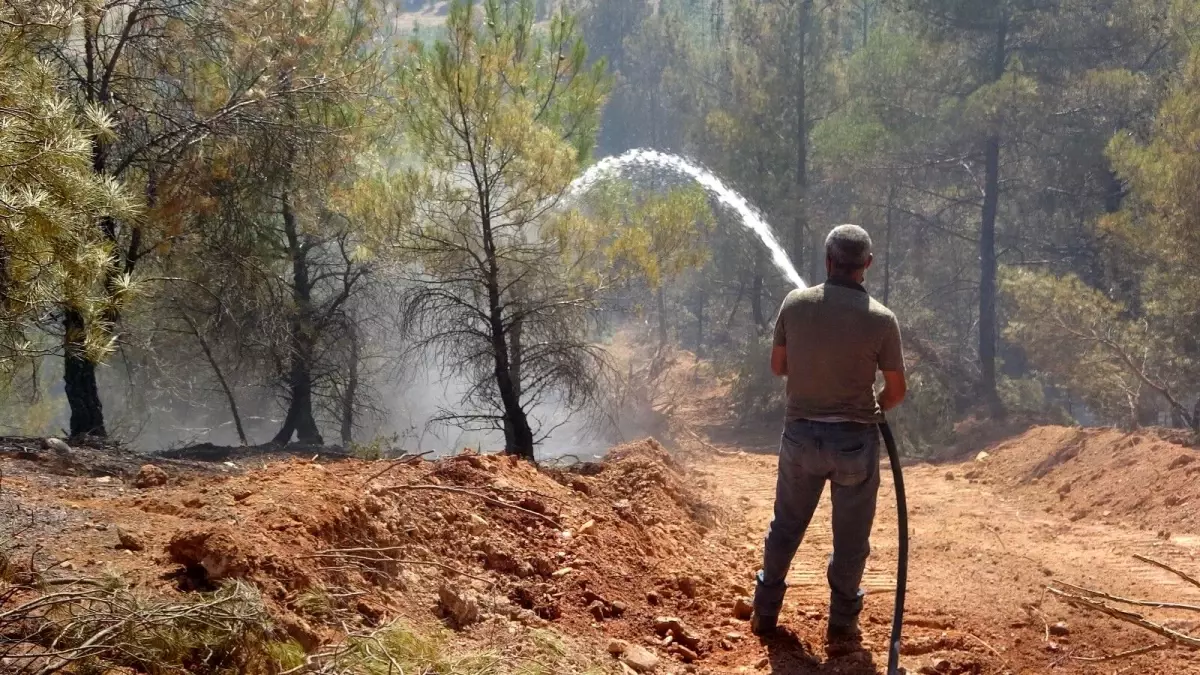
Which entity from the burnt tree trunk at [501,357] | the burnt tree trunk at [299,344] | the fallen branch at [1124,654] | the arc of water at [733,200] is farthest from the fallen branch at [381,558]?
the arc of water at [733,200]

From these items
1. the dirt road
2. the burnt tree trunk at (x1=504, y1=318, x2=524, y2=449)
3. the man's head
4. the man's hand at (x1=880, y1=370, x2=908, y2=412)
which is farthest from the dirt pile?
the burnt tree trunk at (x1=504, y1=318, x2=524, y2=449)

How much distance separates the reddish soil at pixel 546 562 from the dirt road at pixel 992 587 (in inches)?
0.6

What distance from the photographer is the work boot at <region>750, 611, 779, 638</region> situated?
14.9 feet

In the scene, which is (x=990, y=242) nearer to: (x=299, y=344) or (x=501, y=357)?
(x=501, y=357)

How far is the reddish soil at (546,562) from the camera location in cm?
375

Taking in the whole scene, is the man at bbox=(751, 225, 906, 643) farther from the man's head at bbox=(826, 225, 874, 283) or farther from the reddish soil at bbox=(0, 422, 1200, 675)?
the reddish soil at bbox=(0, 422, 1200, 675)

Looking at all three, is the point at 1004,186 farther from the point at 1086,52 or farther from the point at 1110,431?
the point at 1110,431

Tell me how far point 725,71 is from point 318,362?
1713 centimetres

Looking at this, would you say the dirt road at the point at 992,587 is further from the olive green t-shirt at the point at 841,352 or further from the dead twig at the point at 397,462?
the dead twig at the point at 397,462

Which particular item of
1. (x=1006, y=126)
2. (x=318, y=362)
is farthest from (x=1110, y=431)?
(x=318, y=362)

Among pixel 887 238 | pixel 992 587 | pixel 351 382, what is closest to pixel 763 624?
pixel 992 587

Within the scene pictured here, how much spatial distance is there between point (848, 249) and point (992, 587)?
243 cm

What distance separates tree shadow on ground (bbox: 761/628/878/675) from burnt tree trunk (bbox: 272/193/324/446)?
8.74m

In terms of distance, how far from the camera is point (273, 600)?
3.48 metres
